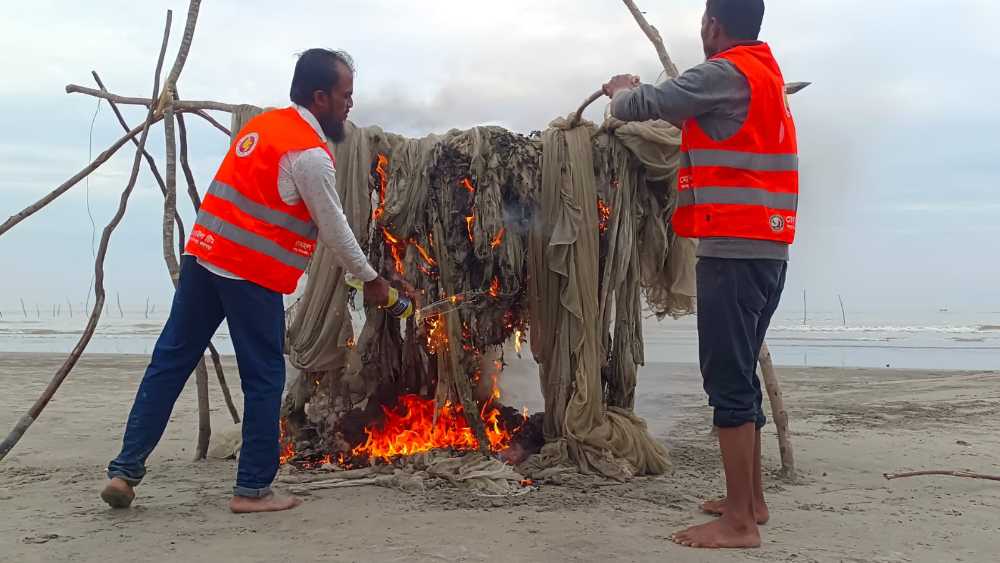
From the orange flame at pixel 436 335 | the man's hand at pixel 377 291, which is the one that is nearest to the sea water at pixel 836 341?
the orange flame at pixel 436 335

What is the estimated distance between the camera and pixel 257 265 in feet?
11.6

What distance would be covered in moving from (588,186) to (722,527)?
2119mm

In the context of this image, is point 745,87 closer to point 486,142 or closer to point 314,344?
point 486,142

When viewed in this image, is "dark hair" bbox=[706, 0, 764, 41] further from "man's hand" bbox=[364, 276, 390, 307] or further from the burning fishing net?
"man's hand" bbox=[364, 276, 390, 307]

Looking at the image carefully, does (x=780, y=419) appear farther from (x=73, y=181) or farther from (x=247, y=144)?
(x=73, y=181)

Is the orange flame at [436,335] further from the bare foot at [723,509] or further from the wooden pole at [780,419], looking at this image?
the wooden pole at [780,419]

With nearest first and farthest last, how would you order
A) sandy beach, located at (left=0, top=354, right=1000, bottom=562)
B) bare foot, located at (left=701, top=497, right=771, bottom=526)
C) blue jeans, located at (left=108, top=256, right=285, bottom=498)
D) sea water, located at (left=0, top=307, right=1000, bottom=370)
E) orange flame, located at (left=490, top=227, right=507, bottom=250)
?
sandy beach, located at (left=0, top=354, right=1000, bottom=562)
bare foot, located at (left=701, top=497, right=771, bottom=526)
blue jeans, located at (left=108, top=256, right=285, bottom=498)
orange flame, located at (left=490, top=227, right=507, bottom=250)
sea water, located at (left=0, top=307, right=1000, bottom=370)

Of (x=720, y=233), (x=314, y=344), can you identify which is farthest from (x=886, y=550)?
(x=314, y=344)

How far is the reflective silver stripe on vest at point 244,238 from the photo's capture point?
349cm

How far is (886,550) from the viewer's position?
122 inches

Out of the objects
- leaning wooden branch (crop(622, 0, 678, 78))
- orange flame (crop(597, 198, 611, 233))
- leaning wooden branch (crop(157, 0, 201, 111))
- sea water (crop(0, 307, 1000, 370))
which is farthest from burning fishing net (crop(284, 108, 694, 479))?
sea water (crop(0, 307, 1000, 370))

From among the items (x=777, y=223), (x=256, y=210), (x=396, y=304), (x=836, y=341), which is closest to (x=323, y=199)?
(x=256, y=210)

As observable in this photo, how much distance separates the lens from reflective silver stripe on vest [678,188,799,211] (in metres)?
3.18

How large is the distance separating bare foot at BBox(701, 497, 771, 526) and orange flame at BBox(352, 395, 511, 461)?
138cm
